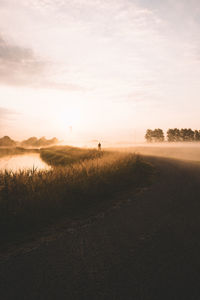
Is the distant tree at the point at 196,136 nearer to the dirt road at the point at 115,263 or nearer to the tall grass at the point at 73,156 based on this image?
the tall grass at the point at 73,156

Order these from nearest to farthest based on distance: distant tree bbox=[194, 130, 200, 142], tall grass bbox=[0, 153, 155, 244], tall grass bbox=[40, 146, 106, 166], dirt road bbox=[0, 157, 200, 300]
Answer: dirt road bbox=[0, 157, 200, 300], tall grass bbox=[0, 153, 155, 244], tall grass bbox=[40, 146, 106, 166], distant tree bbox=[194, 130, 200, 142]

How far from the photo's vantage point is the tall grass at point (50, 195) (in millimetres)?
5499

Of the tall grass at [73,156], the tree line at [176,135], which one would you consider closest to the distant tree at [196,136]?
the tree line at [176,135]

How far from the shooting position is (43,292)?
2.76 metres

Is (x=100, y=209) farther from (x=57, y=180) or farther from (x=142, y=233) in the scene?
(x=57, y=180)

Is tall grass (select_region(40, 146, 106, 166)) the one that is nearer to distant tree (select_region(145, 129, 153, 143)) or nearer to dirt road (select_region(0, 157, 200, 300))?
dirt road (select_region(0, 157, 200, 300))

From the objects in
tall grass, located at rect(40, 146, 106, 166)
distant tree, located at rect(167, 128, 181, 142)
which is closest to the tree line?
distant tree, located at rect(167, 128, 181, 142)

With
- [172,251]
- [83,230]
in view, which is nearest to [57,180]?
[83,230]

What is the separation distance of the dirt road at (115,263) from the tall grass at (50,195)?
1.38 metres

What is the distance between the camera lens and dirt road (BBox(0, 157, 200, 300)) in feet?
9.07

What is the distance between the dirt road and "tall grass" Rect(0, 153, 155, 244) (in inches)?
54.1

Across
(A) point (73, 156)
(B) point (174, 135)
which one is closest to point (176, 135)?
(B) point (174, 135)

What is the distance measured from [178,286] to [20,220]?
4.36 meters

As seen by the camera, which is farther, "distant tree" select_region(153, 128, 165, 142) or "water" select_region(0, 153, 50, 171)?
"distant tree" select_region(153, 128, 165, 142)
